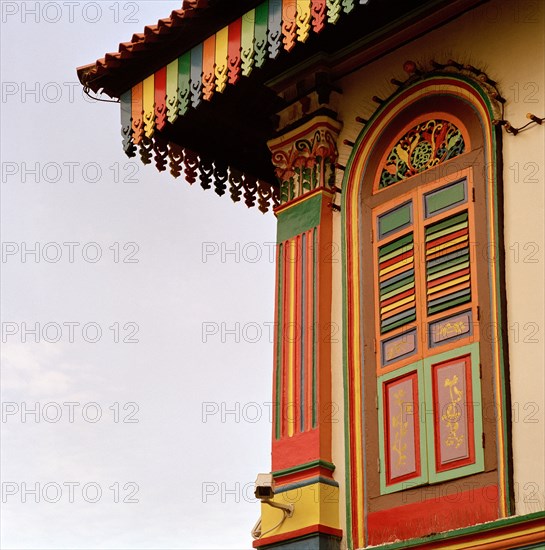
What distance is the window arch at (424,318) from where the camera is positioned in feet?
26.9

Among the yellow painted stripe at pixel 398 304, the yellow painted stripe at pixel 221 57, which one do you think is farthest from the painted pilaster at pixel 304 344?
the yellow painted stripe at pixel 221 57

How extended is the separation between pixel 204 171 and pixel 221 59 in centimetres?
207

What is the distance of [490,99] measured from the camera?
→ 28.9 ft

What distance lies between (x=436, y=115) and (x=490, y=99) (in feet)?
1.83

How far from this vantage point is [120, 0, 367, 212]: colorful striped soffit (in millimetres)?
9016

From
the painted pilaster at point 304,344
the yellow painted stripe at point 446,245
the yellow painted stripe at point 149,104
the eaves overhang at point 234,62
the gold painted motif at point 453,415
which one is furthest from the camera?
the yellow painted stripe at point 149,104

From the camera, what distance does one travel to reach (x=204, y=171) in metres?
11.6

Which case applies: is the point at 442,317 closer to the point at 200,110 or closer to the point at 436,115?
the point at 436,115

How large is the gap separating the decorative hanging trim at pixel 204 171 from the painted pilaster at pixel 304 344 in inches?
46.6

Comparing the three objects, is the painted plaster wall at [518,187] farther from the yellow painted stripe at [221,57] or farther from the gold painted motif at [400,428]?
the yellow painted stripe at [221,57]

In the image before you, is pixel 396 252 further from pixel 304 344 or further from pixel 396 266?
pixel 304 344

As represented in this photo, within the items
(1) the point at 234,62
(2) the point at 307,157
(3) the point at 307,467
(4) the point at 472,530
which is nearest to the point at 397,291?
(3) the point at 307,467

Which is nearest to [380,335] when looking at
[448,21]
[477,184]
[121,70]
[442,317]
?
[442,317]

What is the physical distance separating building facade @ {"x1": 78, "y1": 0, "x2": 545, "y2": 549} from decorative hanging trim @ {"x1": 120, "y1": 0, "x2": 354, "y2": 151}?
0.06ft
